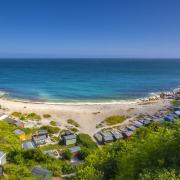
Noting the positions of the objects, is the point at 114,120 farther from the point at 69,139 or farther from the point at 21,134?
the point at 21,134

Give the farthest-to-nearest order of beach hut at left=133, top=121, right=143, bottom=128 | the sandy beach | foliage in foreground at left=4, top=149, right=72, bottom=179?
the sandy beach, beach hut at left=133, top=121, right=143, bottom=128, foliage in foreground at left=4, top=149, right=72, bottom=179

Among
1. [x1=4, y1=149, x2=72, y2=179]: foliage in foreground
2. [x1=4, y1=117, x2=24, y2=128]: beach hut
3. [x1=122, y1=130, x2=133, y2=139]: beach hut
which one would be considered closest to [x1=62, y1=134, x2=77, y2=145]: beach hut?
[x1=4, y1=149, x2=72, y2=179]: foliage in foreground

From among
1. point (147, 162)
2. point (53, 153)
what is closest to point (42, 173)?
point (53, 153)

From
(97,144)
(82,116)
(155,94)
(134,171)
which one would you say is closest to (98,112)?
(82,116)

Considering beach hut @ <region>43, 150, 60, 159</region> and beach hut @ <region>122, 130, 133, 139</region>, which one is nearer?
beach hut @ <region>43, 150, 60, 159</region>

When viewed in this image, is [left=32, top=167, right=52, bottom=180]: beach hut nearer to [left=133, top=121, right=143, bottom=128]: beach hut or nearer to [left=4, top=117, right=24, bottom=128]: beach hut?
[left=4, top=117, right=24, bottom=128]: beach hut

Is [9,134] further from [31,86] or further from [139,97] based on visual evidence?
[31,86]
